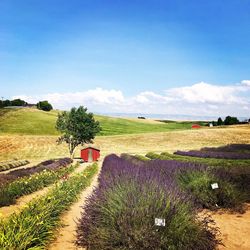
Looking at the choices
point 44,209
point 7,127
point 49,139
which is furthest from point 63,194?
point 7,127

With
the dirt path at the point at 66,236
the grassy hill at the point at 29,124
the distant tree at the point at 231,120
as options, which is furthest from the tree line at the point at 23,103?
the dirt path at the point at 66,236

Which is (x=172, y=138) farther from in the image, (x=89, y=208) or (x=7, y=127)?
(x=89, y=208)

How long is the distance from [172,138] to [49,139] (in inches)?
936

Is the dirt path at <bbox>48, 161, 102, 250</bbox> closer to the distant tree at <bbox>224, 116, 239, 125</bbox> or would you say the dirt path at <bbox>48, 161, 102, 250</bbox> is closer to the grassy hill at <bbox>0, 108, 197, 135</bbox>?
the grassy hill at <bbox>0, 108, 197, 135</bbox>

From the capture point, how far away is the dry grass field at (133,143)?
1831 inches

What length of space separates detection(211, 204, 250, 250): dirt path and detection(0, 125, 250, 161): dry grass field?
3692 centimetres

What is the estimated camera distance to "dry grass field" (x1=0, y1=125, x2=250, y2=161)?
153ft

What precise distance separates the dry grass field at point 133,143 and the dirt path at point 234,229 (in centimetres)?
3692

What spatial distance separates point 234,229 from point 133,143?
49571 millimetres

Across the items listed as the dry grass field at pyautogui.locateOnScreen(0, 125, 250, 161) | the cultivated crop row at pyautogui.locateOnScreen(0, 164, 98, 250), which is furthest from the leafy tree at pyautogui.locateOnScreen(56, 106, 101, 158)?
the cultivated crop row at pyautogui.locateOnScreen(0, 164, 98, 250)

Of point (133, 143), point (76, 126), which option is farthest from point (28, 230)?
point (133, 143)

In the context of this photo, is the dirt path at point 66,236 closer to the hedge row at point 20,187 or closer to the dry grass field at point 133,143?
the hedge row at point 20,187

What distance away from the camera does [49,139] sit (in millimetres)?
57719

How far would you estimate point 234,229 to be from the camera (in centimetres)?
689
